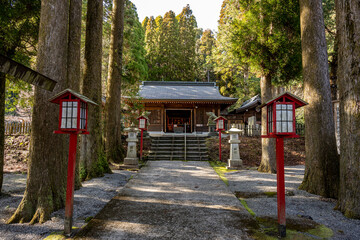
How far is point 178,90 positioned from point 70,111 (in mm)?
17535

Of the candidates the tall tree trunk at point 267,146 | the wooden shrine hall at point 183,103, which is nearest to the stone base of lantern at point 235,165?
the tall tree trunk at point 267,146

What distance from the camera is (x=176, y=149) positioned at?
1084 centimetres

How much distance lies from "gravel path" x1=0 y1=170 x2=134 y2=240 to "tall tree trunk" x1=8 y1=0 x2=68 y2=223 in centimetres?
21

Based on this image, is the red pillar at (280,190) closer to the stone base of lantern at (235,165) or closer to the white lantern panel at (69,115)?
the white lantern panel at (69,115)

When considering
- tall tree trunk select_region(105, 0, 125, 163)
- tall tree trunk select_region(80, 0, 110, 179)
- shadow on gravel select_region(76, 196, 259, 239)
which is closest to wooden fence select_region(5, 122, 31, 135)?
tall tree trunk select_region(105, 0, 125, 163)

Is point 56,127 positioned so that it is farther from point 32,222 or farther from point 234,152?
point 234,152

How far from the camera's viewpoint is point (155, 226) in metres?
2.89

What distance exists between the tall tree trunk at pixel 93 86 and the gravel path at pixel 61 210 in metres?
0.57

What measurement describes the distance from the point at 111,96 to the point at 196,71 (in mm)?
25013

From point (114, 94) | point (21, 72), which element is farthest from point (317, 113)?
point (114, 94)

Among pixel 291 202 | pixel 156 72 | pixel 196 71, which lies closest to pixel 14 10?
pixel 291 202

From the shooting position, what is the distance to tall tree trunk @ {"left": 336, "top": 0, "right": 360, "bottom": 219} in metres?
3.29

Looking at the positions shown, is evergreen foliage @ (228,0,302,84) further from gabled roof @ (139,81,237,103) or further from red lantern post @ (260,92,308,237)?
gabled roof @ (139,81,237,103)

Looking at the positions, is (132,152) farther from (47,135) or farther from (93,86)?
(47,135)
